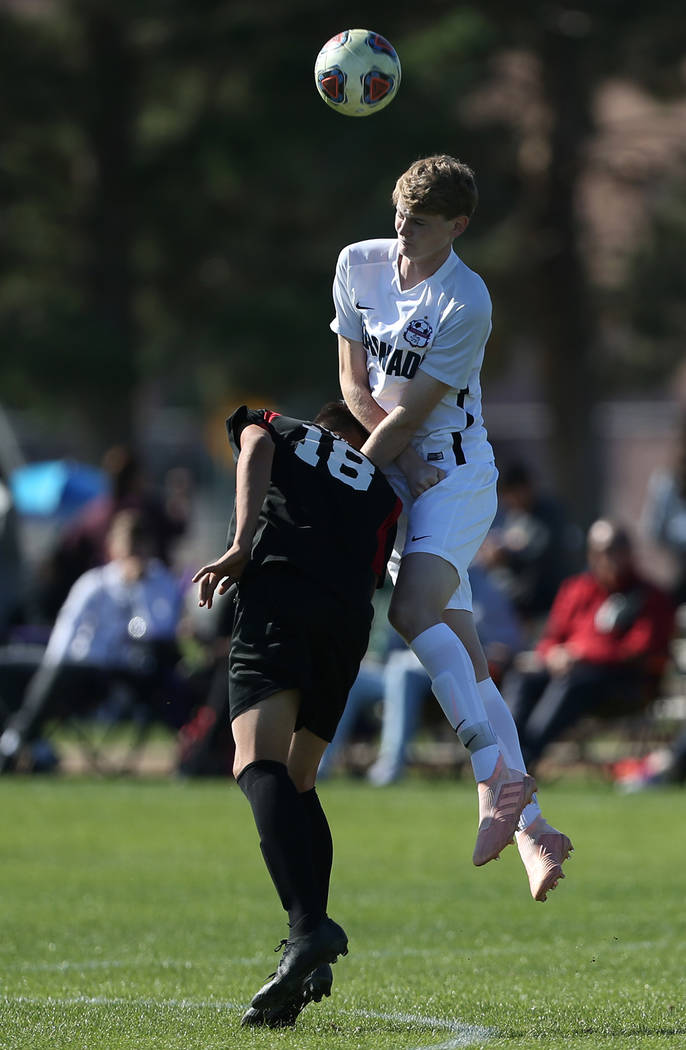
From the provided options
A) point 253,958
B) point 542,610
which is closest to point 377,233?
point 542,610

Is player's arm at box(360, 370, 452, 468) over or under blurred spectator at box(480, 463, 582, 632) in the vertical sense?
over

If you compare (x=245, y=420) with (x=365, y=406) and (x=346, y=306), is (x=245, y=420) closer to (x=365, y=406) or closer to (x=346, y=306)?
(x=365, y=406)

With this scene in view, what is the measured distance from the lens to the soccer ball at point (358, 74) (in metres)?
5.94

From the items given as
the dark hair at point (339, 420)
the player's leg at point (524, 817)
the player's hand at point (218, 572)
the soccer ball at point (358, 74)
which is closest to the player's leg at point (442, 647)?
the player's leg at point (524, 817)

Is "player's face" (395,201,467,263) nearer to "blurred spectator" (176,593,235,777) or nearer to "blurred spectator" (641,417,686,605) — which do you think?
"blurred spectator" (176,593,235,777)

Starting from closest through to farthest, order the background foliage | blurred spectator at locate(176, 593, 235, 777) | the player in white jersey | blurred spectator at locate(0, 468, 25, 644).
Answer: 1. the player in white jersey
2. blurred spectator at locate(176, 593, 235, 777)
3. blurred spectator at locate(0, 468, 25, 644)
4. the background foliage

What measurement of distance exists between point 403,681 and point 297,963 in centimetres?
794

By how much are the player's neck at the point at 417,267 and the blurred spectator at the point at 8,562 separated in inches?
317

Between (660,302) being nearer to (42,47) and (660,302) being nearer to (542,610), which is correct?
(42,47)

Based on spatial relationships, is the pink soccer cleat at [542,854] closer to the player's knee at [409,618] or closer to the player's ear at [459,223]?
the player's knee at [409,618]

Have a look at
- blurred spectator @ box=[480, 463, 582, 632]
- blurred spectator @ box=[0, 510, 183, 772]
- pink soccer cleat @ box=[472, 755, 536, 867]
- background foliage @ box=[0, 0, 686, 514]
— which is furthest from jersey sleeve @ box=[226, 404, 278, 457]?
background foliage @ box=[0, 0, 686, 514]

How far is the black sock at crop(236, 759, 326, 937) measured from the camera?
4.91 m

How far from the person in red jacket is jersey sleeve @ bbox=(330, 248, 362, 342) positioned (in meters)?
6.74

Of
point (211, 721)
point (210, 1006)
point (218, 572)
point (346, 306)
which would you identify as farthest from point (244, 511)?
point (211, 721)
